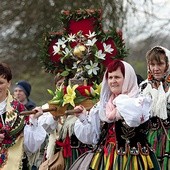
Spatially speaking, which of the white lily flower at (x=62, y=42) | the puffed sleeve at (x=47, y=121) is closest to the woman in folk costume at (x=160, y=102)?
the puffed sleeve at (x=47, y=121)

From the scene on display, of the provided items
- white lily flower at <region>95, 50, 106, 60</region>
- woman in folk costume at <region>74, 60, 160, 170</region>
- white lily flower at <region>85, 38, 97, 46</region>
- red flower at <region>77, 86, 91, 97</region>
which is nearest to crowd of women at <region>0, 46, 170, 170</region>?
woman in folk costume at <region>74, 60, 160, 170</region>

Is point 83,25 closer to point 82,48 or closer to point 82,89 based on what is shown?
point 82,48

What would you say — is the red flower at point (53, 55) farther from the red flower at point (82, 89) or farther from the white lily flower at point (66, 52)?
the red flower at point (82, 89)

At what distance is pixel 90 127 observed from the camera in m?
5.50

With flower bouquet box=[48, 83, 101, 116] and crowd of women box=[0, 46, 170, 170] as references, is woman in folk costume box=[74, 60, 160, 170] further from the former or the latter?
flower bouquet box=[48, 83, 101, 116]

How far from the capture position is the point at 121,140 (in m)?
5.20

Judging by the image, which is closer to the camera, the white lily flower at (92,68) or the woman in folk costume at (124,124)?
the woman in folk costume at (124,124)

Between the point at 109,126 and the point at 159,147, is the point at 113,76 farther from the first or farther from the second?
the point at 159,147

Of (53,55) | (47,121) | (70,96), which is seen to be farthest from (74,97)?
(53,55)

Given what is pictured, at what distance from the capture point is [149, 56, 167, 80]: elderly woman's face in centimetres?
595

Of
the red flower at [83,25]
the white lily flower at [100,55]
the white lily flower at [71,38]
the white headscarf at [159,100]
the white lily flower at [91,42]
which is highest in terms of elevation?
the red flower at [83,25]

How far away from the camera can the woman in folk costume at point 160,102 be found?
5.82 metres

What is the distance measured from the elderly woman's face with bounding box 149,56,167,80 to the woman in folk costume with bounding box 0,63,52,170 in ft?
4.13

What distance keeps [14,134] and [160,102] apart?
1.38 meters
